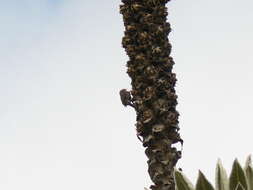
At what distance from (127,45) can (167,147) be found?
148 centimetres

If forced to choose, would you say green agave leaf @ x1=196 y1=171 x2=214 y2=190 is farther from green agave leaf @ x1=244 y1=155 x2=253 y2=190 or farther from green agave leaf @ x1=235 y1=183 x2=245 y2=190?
green agave leaf @ x1=244 y1=155 x2=253 y2=190

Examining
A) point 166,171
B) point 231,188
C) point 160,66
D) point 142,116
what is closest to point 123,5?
point 160,66

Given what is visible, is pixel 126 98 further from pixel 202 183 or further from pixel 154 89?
pixel 202 183

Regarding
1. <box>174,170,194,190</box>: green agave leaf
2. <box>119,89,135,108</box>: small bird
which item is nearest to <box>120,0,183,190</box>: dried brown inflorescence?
<box>119,89,135,108</box>: small bird

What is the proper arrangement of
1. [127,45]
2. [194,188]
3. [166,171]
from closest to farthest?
[194,188] → [166,171] → [127,45]

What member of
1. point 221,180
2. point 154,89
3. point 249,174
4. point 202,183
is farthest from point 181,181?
point 154,89

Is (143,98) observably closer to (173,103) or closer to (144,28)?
(173,103)

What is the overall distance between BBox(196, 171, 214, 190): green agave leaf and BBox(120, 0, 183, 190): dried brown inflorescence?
2.03 ft

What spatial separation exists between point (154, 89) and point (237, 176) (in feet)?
5.31

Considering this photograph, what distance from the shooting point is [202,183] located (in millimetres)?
7699

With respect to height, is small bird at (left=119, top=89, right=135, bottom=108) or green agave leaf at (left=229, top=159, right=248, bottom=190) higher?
small bird at (left=119, top=89, right=135, bottom=108)

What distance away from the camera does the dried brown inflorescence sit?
8492 mm

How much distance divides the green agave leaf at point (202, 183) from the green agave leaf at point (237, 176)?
0.32 metres

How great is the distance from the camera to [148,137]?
28.3ft
